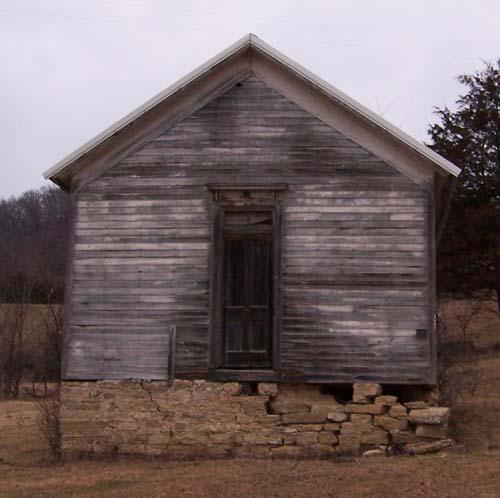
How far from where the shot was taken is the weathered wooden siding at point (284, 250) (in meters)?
12.4

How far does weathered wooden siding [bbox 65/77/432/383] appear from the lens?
1245 cm

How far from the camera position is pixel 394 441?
12359 millimetres

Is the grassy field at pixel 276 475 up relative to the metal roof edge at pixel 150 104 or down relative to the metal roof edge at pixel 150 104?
down

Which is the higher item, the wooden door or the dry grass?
the wooden door

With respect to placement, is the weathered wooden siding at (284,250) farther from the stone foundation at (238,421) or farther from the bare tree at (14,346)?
the bare tree at (14,346)

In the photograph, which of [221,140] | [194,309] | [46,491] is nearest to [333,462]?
[194,309]

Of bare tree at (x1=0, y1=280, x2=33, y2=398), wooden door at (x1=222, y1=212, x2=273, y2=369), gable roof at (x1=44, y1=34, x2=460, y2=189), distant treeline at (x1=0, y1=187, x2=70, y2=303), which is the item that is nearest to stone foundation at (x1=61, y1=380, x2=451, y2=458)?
wooden door at (x1=222, y1=212, x2=273, y2=369)

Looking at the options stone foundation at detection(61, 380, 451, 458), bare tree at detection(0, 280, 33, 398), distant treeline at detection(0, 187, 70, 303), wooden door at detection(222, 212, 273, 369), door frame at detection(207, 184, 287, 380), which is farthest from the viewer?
distant treeline at detection(0, 187, 70, 303)

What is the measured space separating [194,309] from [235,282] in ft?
3.14

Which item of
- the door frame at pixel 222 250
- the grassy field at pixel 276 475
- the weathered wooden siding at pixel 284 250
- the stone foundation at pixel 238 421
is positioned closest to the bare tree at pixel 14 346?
the grassy field at pixel 276 475

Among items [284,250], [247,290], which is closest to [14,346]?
[247,290]

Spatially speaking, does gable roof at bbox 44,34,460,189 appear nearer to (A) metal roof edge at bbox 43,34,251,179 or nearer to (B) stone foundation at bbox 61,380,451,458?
(A) metal roof edge at bbox 43,34,251,179

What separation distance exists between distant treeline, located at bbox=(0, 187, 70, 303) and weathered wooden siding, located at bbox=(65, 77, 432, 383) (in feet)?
75.4

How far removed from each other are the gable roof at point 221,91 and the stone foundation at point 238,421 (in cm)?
337
